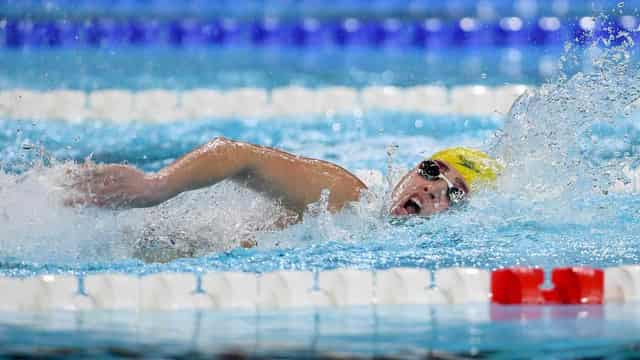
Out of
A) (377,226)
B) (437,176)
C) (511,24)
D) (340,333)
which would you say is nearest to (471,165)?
(437,176)

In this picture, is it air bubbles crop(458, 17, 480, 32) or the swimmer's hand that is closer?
the swimmer's hand

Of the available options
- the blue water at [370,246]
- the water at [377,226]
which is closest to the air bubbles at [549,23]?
the blue water at [370,246]

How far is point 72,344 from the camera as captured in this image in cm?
255

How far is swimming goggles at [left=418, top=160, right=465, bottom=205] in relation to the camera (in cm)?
366

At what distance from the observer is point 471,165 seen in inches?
154

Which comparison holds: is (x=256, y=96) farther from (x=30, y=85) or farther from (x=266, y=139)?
(x=30, y=85)

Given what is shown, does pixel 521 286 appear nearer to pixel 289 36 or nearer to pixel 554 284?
pixel 554 284

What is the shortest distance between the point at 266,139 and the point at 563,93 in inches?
90.5

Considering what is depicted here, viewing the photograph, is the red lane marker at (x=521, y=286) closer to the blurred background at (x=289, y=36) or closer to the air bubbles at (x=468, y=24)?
the blurred background at (x=289, y=36)

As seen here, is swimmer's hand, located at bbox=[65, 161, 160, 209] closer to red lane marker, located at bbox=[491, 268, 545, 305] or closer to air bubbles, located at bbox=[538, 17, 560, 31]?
red lane marker, located at bbox=[491, 268, 545, 305]

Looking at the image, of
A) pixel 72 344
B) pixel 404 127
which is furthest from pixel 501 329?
pixel 404 127

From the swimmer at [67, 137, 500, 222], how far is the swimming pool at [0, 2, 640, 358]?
2.7 inches

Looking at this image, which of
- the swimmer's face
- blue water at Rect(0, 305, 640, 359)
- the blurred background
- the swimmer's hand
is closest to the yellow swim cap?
the swimmer's face

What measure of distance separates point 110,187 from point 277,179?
0.53 meters
